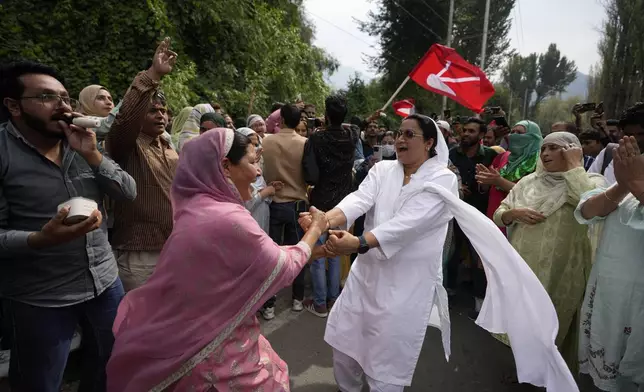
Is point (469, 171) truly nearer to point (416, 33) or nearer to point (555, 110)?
point (416, 33)

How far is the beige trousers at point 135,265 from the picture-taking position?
262cm

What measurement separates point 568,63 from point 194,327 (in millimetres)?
119098

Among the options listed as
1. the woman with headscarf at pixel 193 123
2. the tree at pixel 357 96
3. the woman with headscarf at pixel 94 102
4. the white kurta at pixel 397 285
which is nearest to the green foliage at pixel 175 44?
the woman with headscarf at pixel 193 123

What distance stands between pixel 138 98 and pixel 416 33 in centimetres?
2681

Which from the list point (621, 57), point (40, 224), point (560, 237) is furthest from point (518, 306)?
point (621, 57)

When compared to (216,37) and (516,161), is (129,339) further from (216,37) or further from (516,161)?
(216,37)

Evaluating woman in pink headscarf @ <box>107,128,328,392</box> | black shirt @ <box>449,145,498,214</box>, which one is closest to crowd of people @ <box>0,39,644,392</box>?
woman in pink headscarf @ <box>107,128,328,392</box>

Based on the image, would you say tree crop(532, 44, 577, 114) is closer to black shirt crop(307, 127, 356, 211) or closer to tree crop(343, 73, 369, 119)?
tree crop(343, 73, 369, 119)

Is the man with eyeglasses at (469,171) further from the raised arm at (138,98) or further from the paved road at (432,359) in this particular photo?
the raised arm at (138,98)

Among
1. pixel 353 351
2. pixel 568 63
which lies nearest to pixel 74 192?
pixel 353 351

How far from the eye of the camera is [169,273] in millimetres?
1643

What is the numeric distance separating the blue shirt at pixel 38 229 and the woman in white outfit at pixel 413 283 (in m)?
1.27

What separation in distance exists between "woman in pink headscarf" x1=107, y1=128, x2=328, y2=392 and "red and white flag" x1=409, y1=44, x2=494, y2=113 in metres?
5.71

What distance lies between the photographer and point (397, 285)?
103 inches
